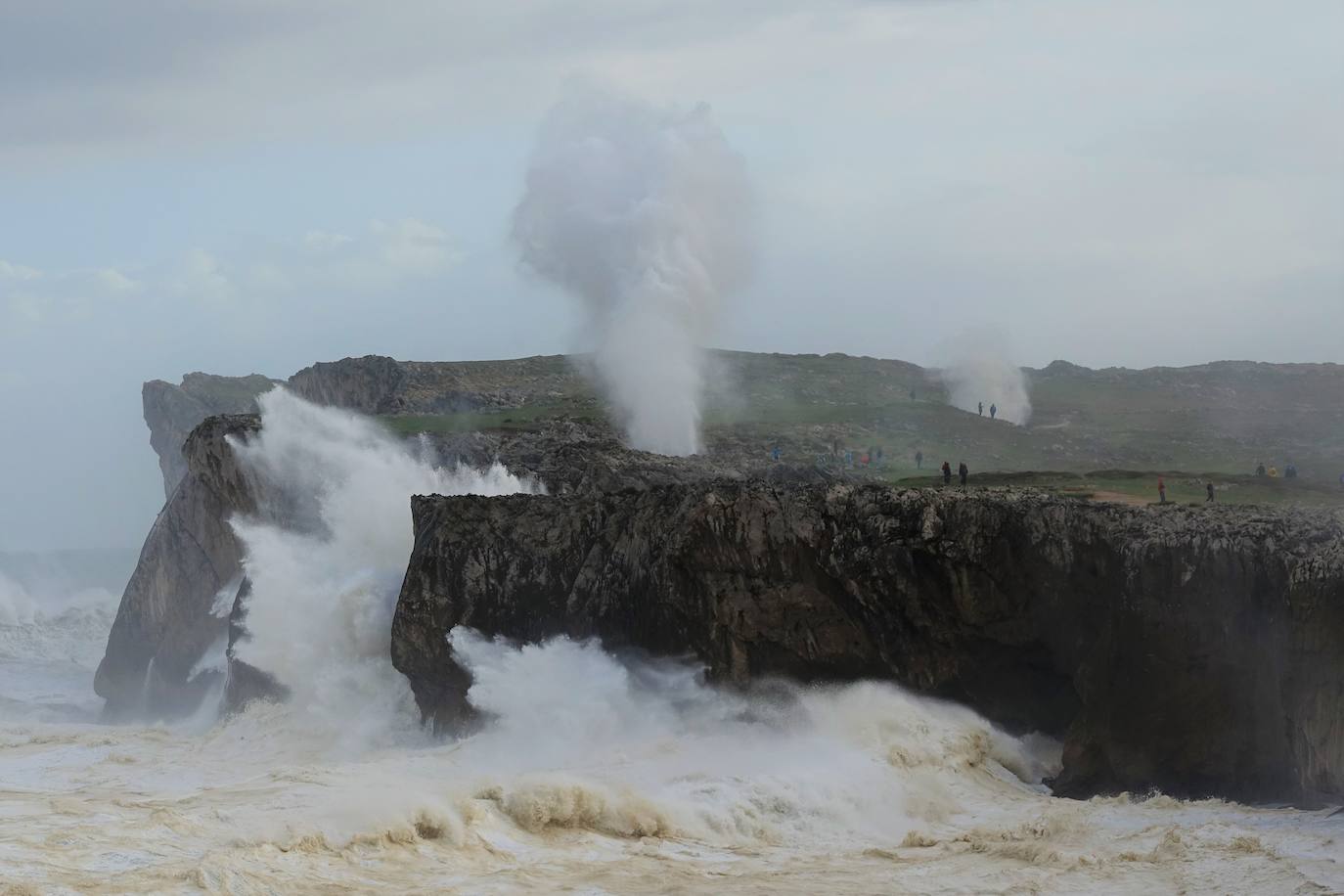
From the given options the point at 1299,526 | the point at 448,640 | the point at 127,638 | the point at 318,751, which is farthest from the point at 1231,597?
the point at 127,638

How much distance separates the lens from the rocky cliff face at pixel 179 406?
80.2 m

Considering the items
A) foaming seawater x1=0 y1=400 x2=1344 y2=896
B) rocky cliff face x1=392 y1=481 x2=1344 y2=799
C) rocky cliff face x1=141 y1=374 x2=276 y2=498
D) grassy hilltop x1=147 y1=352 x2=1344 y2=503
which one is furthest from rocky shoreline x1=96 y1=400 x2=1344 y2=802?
rocky cliff face x1=141 y1=374 x2=276 y2=498

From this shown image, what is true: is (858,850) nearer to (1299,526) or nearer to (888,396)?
(1299,526)

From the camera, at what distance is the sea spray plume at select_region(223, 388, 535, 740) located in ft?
127

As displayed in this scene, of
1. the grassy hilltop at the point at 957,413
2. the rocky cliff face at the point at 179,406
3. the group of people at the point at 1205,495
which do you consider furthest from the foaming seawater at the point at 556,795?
the rocky cliff face at the point at 179,406

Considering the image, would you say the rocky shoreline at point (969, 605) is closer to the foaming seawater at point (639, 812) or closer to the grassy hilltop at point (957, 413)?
the foaming seawater at point (639, 812)

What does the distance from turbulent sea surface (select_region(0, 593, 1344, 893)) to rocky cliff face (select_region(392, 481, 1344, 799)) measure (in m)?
0.81

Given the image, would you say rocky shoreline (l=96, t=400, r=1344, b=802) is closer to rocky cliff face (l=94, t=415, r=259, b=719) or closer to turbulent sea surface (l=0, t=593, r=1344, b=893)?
turbulent sea surface (l=0, t=593, r=1344, b=893)

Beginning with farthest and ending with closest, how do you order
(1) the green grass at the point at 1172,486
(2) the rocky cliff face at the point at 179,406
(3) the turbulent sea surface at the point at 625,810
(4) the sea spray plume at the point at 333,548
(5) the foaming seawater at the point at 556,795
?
1. (2) the rocky cliff face at the point at 179,406
2. (4) the sea spray plume at the point at 333,548
3. (1) the green grass at the point at 1172,486
4. (5) the foaming seawater at the point at 556,795
5. (3) the turbulent sea surface at the point at 625,810

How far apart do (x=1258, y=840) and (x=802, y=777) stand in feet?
24.7

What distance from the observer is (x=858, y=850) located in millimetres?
26406

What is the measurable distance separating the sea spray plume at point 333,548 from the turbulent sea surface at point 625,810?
3.25 ft

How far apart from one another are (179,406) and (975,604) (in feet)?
189

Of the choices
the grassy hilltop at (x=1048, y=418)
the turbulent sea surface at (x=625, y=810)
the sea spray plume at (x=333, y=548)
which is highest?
the grassy hilltop at (x=1048, y=418)
